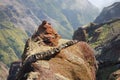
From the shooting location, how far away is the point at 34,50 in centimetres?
3438

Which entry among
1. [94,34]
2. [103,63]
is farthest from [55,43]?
[94,34]

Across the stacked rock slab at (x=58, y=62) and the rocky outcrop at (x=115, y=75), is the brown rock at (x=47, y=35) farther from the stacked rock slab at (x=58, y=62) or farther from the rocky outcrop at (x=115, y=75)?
the rocky outcrop at (x=115, y=75)

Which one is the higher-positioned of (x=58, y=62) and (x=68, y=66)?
(x=58, y=62)

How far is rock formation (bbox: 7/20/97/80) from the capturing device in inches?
1167

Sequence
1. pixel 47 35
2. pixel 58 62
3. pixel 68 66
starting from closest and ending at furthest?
1. pixel 58 62
2. pixel 68 66
3. pixel 47 35

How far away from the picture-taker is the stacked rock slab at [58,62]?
97.2 feet

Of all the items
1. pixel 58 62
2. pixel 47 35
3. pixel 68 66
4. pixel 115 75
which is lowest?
pixel 68 66

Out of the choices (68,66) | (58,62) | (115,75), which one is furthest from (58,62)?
(115,75)

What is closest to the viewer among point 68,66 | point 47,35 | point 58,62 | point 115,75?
Answer: point 58,62

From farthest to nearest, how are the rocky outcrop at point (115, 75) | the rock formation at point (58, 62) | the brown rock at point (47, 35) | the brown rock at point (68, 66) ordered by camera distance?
the rocky outcrop at point (115, 75) → the brown rock at point (47, 35) → the rock formation at point (58, 62) → the brown rock at point (68, 66)

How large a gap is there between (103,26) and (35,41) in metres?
153

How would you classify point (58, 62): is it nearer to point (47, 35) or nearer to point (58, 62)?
point (58, 62)

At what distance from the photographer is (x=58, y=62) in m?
31.8

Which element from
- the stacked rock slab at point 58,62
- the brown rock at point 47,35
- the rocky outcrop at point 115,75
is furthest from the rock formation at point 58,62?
the rocky outcrop at point 115,75
